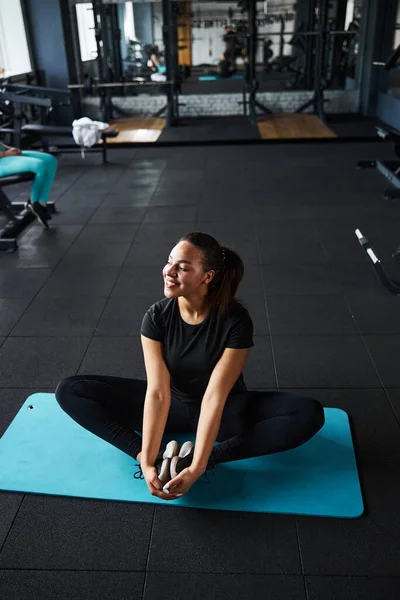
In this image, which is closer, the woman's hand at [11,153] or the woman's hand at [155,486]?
the woman's hand at [155,486]

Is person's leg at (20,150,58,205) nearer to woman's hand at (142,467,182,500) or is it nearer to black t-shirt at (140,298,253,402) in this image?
black t-shirt at (140,298,253,402)

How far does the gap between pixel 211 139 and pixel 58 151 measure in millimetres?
1900

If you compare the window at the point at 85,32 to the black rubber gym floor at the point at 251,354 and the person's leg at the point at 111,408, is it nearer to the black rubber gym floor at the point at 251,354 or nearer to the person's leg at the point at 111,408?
the black rubber gym floor at the point at 251,354

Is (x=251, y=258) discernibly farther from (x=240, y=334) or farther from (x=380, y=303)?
Answer: (x=240, y=334)

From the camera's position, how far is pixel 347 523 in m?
1.48

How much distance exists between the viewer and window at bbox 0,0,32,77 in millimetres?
6645

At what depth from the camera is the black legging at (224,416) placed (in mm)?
1592

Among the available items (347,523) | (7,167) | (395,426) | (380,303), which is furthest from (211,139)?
(347,523)

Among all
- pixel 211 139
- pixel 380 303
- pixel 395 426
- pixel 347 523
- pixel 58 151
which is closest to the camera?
pixel 347 523

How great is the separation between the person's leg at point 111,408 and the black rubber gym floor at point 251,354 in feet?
0.68

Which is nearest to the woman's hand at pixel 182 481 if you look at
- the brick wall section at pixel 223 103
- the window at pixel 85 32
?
the brick wall section at pixel 223 103

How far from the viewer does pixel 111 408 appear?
1694 millimetres

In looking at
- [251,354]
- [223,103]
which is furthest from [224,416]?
[223,103]

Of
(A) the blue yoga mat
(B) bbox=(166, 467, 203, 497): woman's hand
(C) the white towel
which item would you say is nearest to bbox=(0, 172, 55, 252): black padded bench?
(C) the white towel
